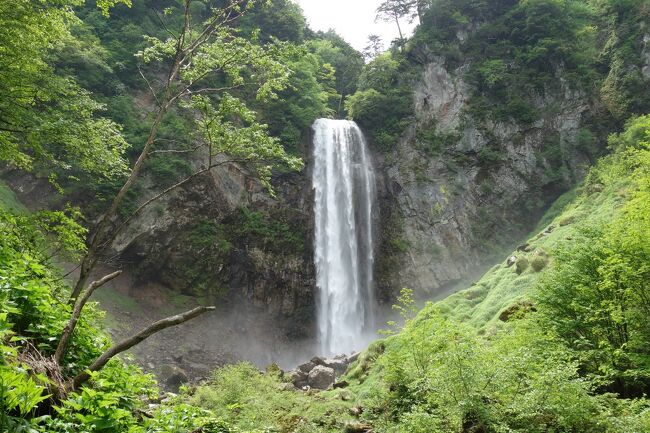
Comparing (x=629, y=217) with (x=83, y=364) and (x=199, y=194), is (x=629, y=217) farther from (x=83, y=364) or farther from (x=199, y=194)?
(x=199, y=194)

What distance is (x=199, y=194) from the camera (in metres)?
25.5

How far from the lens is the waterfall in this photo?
2659 centimetres

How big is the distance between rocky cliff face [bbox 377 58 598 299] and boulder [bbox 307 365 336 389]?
39.7 feet

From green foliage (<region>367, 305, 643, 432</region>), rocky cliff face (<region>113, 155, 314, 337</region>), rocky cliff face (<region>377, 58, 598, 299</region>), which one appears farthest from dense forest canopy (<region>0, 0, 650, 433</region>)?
rocky cliff face (<region>377, 58, 598, 299</region>)

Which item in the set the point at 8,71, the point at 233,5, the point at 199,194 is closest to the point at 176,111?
the point at 199,194

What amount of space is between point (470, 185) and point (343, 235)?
1021cm

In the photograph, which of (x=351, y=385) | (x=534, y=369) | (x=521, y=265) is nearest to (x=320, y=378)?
(x=351, y=385)

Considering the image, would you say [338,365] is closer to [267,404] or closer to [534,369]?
[267,404]

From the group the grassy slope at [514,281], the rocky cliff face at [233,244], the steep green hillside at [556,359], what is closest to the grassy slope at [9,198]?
the rocky cliff face at [233,244]

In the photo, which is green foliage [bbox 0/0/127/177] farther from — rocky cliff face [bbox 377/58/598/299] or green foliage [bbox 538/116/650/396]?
rocky cliff face [bbox 377/58/598/299]

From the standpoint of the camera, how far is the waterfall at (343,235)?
26.6 m

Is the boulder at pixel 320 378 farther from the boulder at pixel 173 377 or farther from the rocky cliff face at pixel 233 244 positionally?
the rocky cliff face at pixel 233 244

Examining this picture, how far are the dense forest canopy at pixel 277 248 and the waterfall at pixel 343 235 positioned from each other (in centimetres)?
211

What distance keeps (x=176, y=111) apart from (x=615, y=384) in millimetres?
26692
